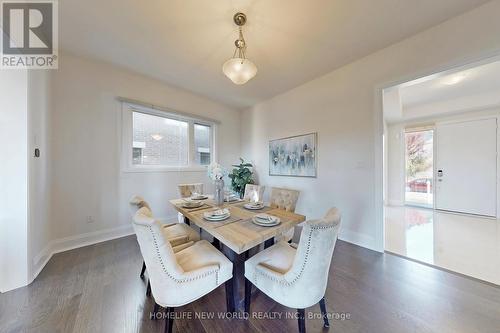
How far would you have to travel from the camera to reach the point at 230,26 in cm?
195

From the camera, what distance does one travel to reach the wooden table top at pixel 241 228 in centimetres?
116

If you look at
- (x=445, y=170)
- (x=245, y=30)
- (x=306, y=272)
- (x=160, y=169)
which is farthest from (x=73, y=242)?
(x=445, y=170)

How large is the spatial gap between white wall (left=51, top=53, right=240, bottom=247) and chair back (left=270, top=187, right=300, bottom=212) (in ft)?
7.52

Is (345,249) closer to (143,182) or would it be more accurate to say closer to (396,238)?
(396,238)

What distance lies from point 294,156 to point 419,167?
13.5 ft

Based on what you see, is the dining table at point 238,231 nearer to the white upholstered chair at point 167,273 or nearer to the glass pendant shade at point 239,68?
the white upholstered chair at point 167,273

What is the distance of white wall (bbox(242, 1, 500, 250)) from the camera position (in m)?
1.82

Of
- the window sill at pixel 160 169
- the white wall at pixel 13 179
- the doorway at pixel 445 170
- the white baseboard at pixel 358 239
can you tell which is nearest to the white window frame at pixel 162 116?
the window sill at pixel 160 169

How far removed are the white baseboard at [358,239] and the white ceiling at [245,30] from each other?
2.70 meters

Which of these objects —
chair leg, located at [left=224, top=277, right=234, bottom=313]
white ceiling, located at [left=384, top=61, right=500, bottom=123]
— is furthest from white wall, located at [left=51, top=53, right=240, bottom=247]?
white ceiling, located at [left=384, top=61, right=500, bottom=123]

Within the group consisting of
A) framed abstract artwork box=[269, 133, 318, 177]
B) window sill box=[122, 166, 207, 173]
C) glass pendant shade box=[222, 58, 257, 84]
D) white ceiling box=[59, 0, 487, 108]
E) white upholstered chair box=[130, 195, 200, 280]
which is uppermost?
white ceiling box=[59, 0, 487, 108]

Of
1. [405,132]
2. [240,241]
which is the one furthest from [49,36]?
[405,132]

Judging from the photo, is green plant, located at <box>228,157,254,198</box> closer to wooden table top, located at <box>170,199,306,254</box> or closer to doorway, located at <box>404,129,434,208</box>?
wooden table top, located at <box>170,199,306,254</box>

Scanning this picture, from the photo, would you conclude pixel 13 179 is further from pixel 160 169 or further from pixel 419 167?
pixel 419 167
